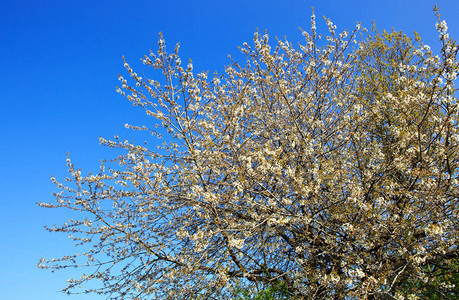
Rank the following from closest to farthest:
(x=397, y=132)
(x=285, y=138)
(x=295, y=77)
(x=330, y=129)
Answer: (x=397, y=132)
(x=285, y=138)
(x=330, y=129)
(x=295, y=77)

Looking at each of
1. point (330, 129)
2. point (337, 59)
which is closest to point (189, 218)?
point (330, 129)

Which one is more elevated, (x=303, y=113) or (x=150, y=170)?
(x=303, y=113)

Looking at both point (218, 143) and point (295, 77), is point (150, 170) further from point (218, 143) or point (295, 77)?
point (295, 77)

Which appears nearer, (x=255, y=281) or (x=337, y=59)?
(x=255, y=281)

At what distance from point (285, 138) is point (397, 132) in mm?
2275

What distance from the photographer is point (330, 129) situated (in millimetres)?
8094

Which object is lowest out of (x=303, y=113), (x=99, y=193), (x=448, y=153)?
(x=448, y=153)

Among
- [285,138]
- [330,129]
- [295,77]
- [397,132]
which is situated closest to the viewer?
[397,132]

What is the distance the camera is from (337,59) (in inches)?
336

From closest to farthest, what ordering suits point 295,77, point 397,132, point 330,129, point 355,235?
point 355,235 → point 397,132 → point 330,129 → point 295,77

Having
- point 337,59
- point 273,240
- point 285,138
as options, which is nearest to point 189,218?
point 273,240

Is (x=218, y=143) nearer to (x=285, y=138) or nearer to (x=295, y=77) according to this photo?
(x=285, y=138)

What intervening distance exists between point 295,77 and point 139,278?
618 centimetres

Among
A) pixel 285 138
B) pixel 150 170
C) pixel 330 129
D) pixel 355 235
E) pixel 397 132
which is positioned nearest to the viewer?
pixel 355 235
